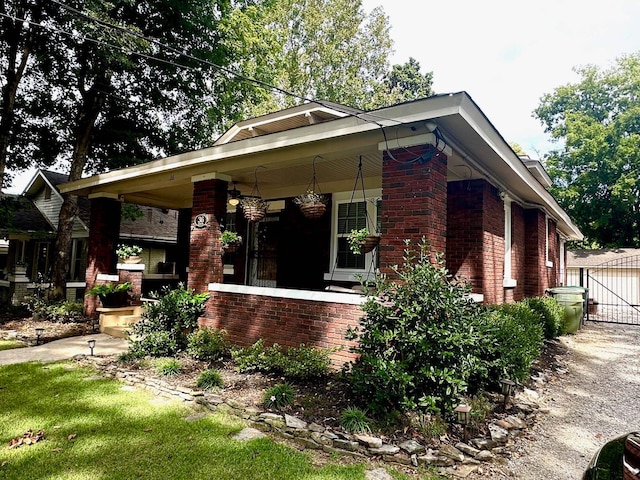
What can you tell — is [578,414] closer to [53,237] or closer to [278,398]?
[278,398]

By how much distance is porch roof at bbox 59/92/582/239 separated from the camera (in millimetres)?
4398

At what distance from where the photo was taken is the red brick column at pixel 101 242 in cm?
911

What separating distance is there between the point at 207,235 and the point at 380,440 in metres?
4.62

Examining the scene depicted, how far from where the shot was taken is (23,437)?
11.2ft

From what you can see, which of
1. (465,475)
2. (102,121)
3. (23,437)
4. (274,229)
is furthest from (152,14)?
(465,475)

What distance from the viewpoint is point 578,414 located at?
448 centimetres

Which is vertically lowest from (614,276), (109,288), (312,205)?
(109,288)

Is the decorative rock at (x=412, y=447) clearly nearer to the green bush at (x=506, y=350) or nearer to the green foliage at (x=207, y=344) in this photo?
the green bush at (x=506, y=350)

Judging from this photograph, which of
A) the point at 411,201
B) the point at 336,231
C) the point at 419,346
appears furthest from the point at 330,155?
the point at 336,231

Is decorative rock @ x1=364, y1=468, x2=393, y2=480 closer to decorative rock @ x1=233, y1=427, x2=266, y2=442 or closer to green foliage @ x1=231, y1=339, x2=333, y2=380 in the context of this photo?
decorative rock @ x1=233, y1=427, x2=266, y2=442

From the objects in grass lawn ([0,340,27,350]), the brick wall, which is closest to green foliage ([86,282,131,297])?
grass lawn ([0,340,27,350])

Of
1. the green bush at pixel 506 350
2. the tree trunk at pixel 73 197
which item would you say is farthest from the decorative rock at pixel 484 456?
the tree trunk at pixel 73 197

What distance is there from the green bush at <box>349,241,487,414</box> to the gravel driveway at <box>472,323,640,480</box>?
78cm

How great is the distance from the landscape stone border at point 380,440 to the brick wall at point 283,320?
1374mm
